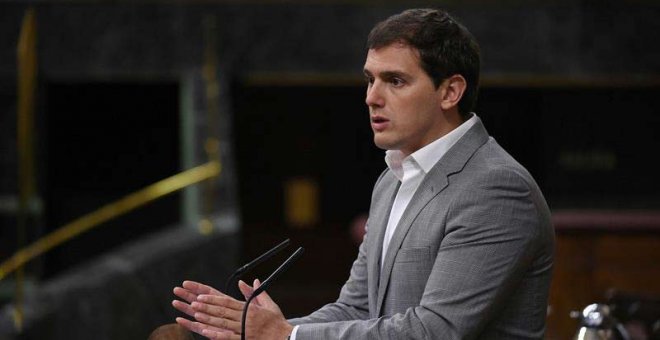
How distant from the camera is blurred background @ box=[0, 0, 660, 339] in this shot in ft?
20.8

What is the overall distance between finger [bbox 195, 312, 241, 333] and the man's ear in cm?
59

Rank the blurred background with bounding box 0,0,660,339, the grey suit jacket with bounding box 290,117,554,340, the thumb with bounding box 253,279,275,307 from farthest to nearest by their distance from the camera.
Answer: the blurred background with bounding box 0,0,660,339 < the thumb with bounding box 253,279,275,307 < the grey suit jacket with bounding box 290,117,554,340

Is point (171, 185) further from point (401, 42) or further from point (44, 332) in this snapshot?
point (401, 42)

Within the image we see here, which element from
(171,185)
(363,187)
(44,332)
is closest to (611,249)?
(171,185)

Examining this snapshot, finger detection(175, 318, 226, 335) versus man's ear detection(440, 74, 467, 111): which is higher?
man's ear detection(440, 74, 467, 111)

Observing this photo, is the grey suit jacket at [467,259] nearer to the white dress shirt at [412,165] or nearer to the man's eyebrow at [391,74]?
the white dress shirt at [412,165]

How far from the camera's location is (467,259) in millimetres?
2281

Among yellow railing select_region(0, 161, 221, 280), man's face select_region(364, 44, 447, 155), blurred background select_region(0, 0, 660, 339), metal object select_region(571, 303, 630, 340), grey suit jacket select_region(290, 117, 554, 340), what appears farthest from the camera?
blurred background select_region(0, 0, 660, 339)

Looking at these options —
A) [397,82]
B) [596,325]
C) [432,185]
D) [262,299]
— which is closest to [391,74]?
[397,82]

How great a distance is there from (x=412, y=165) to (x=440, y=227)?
0.20 metres

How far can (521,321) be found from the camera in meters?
2.38

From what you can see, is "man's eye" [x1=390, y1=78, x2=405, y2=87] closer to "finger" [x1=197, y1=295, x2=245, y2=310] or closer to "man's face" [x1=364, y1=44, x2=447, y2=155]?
"man's face" [x1=364, y1=44, x2=447, y2=155]

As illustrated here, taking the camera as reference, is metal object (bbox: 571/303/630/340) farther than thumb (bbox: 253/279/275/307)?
Yes

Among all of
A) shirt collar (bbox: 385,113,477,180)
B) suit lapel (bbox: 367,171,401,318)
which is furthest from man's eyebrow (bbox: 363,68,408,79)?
suit lapel (bbox: 367,171,401,318)
